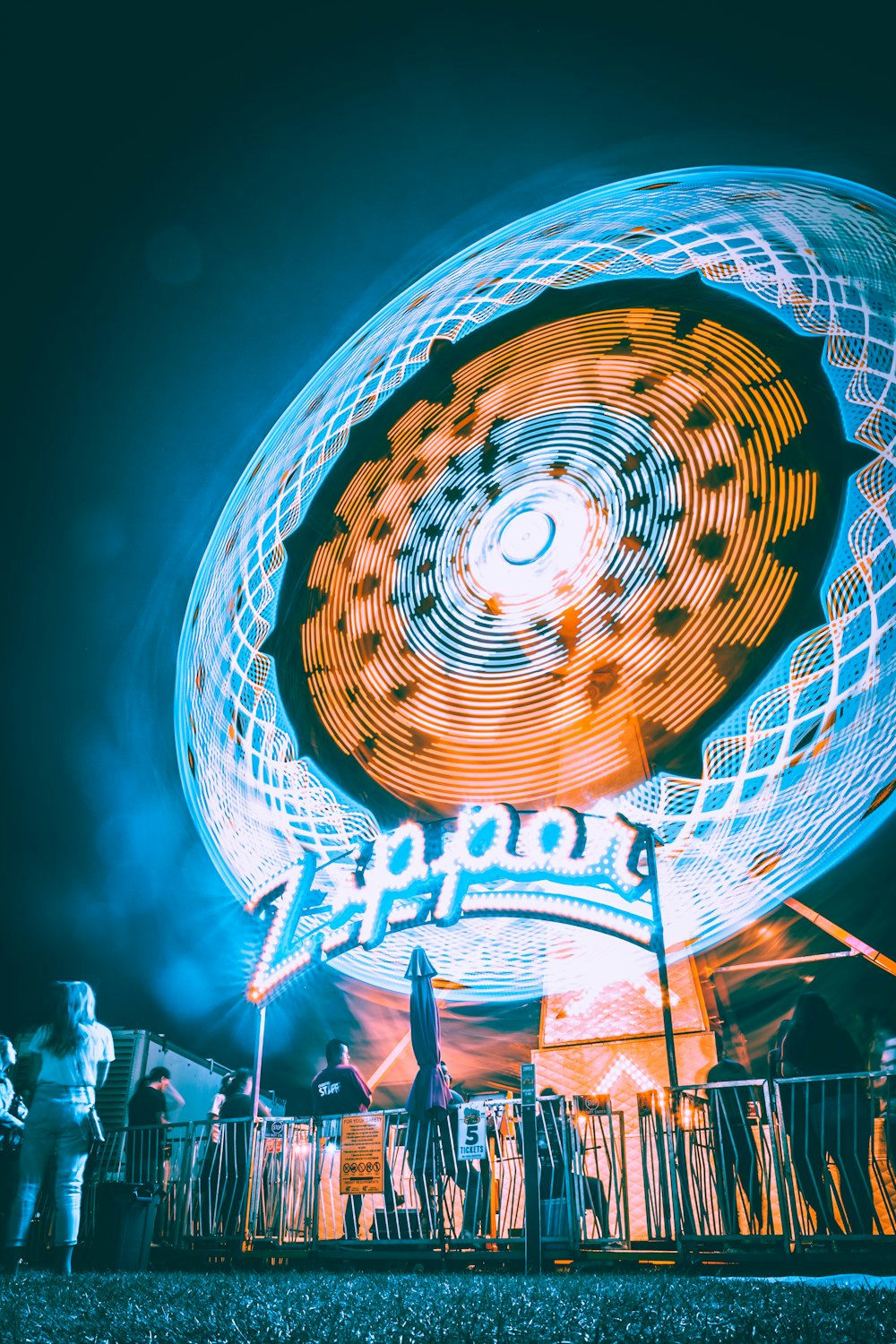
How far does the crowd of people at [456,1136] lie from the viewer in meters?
6.92

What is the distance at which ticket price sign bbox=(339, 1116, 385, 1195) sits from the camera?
8.15 metres

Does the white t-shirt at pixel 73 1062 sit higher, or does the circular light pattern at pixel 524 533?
the circular light pattern at pixel 524 533

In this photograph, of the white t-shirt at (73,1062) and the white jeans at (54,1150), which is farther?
the white t-shirt at (73,1062)

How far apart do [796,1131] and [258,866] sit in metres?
12.9

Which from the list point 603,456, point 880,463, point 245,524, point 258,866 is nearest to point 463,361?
point 603,456

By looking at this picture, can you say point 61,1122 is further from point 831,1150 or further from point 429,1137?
point 831,1150

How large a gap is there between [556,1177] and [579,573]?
1235cm

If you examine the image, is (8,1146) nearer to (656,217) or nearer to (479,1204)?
(479,1204)

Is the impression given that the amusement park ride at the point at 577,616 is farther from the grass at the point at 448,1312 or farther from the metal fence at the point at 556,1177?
the grass at the point at 448,1312

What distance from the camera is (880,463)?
50.2 feet

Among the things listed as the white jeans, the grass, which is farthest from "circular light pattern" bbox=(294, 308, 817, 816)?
the grass

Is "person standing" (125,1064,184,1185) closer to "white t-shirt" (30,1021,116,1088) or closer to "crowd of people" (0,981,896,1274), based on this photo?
"crowd of people" (0,981,896,1274)

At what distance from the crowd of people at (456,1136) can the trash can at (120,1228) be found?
22.8 inches

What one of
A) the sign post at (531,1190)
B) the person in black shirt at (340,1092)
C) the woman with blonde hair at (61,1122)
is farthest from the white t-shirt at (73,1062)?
the sign post at (531,1190)
